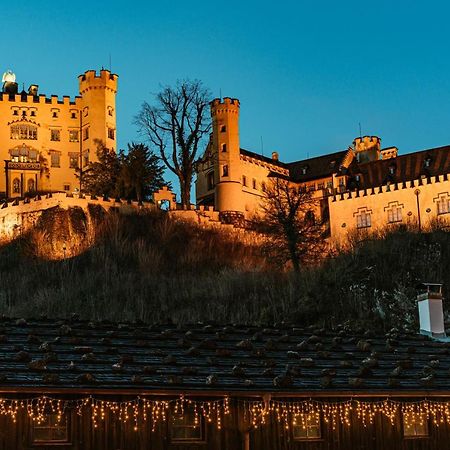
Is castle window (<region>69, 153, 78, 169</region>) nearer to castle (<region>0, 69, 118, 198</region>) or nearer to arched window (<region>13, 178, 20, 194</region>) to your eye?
castle (<region>0, 69, 118, 198</region>)

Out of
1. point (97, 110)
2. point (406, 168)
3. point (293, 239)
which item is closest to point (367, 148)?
point (406, 168)

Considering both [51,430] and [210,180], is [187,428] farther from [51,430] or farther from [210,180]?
[210,180]

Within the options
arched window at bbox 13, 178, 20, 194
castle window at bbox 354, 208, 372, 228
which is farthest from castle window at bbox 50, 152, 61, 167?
castle window at bbox 354, 208, 372, 228

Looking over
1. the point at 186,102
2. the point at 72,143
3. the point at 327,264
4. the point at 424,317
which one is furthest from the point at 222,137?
the point at 424,317

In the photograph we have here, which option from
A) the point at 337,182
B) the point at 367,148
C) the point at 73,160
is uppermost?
the point at 367,148

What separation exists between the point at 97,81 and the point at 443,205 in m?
35.5

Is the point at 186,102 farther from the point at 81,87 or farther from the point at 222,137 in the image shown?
the point at 81,87

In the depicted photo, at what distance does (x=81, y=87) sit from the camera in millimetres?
91688

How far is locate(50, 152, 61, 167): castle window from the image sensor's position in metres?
88.4

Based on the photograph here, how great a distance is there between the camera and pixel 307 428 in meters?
19.8

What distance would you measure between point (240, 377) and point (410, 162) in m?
70.6

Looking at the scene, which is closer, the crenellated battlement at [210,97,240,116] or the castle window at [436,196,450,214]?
the castle window at [436,196,450,214]

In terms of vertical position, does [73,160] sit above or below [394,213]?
above

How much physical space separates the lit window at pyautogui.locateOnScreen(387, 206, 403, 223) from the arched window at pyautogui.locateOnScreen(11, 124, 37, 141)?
3418cm
